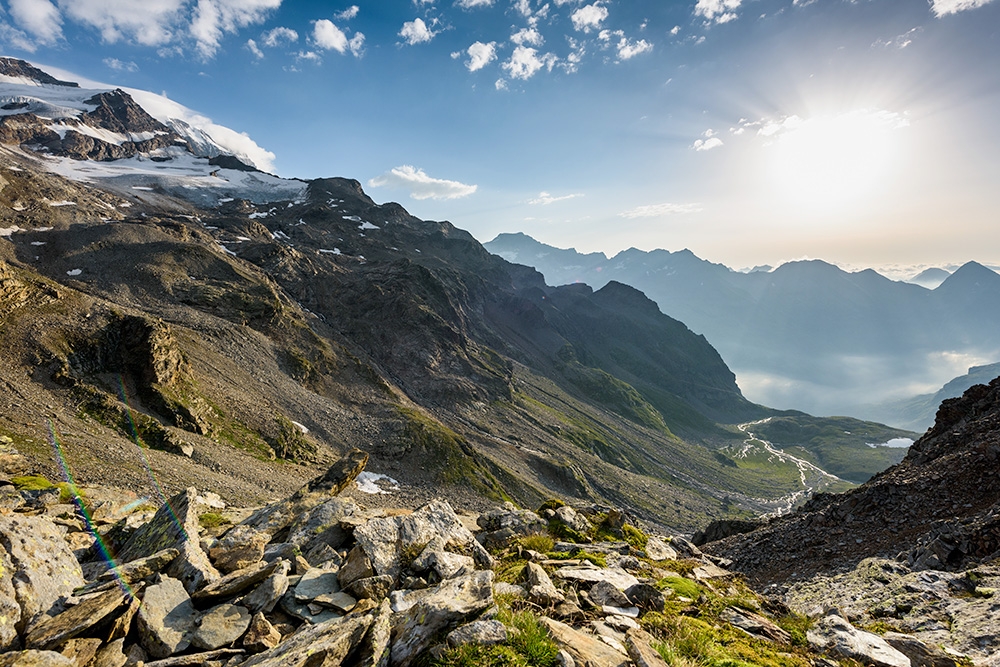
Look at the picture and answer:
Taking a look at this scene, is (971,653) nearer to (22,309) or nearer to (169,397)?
(169,397)

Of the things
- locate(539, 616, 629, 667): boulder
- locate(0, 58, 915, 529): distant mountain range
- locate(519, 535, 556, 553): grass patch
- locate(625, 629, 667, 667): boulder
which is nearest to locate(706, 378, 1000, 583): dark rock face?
locate(519, 535, 556, 553): grass patch

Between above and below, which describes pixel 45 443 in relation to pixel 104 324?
below

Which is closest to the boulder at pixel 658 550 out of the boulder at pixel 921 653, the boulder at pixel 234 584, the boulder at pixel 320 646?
the boulder at pixel 921 653

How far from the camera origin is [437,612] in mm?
6875

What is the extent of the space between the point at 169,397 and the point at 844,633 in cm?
8176

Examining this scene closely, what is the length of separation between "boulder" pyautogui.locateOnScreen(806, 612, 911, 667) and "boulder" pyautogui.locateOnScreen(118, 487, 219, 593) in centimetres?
1443

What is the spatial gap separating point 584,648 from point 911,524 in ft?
83.8

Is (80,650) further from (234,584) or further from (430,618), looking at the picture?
(430,618)

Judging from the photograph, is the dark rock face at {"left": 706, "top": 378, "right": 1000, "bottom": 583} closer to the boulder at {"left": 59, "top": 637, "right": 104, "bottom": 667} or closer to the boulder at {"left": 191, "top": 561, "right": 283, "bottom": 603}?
the boulder at {"left": 191, "top": 561, "right": 283, "bottom": 603}

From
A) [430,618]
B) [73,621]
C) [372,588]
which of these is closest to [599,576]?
[372,588]

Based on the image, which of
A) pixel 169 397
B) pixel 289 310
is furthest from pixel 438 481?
pixel 289 310

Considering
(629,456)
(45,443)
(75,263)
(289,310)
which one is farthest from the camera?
(629,456)

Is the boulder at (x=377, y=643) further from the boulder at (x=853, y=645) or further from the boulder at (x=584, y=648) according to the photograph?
the boulder at (x=853, y=645)

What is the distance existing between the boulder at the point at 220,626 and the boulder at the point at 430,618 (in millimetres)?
3280
